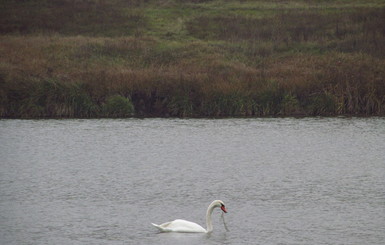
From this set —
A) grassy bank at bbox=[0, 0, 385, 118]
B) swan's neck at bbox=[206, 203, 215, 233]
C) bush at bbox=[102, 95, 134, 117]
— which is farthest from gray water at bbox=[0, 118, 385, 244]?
grassy bank at bbox=[0, 0, 385, 118]

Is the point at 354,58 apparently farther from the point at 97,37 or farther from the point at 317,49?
the point at 97,37

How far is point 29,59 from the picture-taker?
37.7 metres

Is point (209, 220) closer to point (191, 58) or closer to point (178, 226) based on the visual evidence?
point (178, 226)

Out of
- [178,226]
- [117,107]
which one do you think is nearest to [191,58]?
[117,107]

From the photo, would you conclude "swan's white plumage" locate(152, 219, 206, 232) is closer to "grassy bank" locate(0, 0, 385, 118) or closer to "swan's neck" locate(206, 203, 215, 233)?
"swan's neck" locate(206, 203, 215, 233)

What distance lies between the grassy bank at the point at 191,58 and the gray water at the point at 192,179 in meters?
1.10

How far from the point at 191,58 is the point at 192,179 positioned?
1883 centimetres

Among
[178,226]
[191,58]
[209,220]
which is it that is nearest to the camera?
[178,226]

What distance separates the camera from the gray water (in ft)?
50.5

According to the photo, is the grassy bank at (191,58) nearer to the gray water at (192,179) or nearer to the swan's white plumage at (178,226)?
the gray water at (192,179)

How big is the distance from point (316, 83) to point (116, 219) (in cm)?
1806

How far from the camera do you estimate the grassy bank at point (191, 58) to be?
32.6 meters

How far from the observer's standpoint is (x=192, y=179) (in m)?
21.0

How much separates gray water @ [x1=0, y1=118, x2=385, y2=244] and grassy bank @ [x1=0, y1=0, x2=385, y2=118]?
1.10 meters
